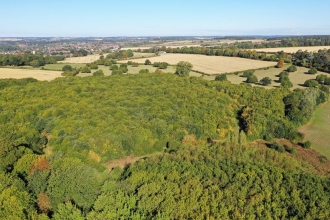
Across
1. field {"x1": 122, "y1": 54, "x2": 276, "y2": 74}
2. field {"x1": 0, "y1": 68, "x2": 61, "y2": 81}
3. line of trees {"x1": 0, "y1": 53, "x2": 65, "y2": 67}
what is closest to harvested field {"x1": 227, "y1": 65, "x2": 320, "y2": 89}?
field {"x1": 122, "y1": 54, "x2": 276, "y2": 74}

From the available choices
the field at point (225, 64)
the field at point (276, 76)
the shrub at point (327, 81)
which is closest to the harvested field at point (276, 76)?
the field at point (276, 76)

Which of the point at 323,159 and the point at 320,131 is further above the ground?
the point at 320,131

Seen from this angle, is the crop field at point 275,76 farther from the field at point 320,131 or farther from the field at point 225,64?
the field at point 320,131

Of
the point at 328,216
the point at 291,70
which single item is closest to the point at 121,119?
the point at 328,216

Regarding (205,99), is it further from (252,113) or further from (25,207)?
(25,207)

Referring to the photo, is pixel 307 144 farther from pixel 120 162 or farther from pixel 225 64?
pixel 225 64

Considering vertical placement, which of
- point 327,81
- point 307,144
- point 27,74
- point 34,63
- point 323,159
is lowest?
point 323,159

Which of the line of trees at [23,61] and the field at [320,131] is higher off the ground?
the line of trees at [23,61]

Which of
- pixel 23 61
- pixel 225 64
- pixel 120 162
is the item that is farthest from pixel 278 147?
pixel 23 61

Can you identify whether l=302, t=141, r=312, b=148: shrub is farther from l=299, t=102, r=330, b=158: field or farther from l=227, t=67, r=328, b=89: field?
l=227, t=67, r=328, b=89: field
